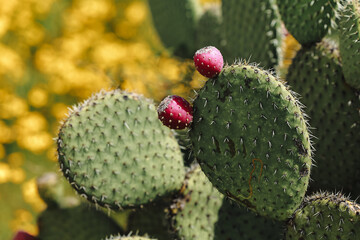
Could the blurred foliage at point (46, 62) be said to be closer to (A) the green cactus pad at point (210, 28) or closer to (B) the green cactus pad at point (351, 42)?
(A) the green cactus pad at point (210, 28)

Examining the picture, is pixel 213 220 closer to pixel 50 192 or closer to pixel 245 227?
pixel 245 227

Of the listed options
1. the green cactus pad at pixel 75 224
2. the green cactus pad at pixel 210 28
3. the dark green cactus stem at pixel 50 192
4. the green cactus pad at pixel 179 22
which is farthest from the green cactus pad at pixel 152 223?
the green cactus pad at pixel 179 22

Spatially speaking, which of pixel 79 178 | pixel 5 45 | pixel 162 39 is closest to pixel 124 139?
pixel 79 178

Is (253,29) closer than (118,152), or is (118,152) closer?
(118,152)

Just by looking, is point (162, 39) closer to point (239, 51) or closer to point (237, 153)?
point (239, 51)

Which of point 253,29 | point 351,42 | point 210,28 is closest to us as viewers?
point 351,42

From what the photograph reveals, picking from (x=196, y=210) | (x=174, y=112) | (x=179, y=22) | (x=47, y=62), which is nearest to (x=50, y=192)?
(x=196, y=210)

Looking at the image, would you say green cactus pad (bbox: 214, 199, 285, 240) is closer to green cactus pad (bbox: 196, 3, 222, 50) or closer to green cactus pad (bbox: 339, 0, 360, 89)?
green cactus pad (bbox: 339, 0, 360, 89)
